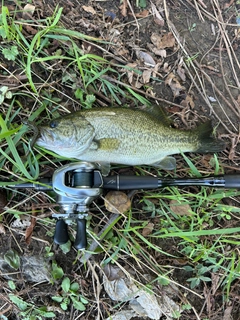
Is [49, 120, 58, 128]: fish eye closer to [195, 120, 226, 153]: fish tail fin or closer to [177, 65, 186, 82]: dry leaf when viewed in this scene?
[195, 120, 226, 153]: fish tail fin

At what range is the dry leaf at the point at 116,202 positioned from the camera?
3068 mm

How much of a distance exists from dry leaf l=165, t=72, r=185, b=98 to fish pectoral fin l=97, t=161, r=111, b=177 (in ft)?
3.51

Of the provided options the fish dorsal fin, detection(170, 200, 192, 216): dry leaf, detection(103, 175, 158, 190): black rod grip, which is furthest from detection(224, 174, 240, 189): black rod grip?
the fish dorsal fin

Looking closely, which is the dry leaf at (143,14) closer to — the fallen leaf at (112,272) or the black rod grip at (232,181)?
the black rod grip at (232,181)

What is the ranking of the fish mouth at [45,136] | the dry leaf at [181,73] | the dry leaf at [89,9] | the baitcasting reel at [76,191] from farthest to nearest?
the dry leaf at [181,73] < the dry leaf at [89,9] < the fish mouth at [45,136] < the baitcasting reel at [76,191]

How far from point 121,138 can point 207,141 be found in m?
0.85

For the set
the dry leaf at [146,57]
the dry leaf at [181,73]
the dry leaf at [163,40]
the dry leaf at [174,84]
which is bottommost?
the dry leaf at [174,84]

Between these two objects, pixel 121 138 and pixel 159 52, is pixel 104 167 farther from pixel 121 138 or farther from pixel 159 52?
pixel 159 52

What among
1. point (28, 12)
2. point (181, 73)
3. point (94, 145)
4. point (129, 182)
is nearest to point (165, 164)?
point (129, 182)

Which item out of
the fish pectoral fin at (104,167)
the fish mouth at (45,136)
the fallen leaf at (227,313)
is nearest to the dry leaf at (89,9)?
the fish mouth at (45,136)

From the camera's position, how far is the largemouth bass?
288 cm

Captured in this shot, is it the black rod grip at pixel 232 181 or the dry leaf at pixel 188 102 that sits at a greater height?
the dry leaf at pixel 188 102

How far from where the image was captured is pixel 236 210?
3.25 meters

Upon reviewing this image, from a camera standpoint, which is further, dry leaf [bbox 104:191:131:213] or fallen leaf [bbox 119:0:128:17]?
fallen leaf [bbox 119:0:128:17]
